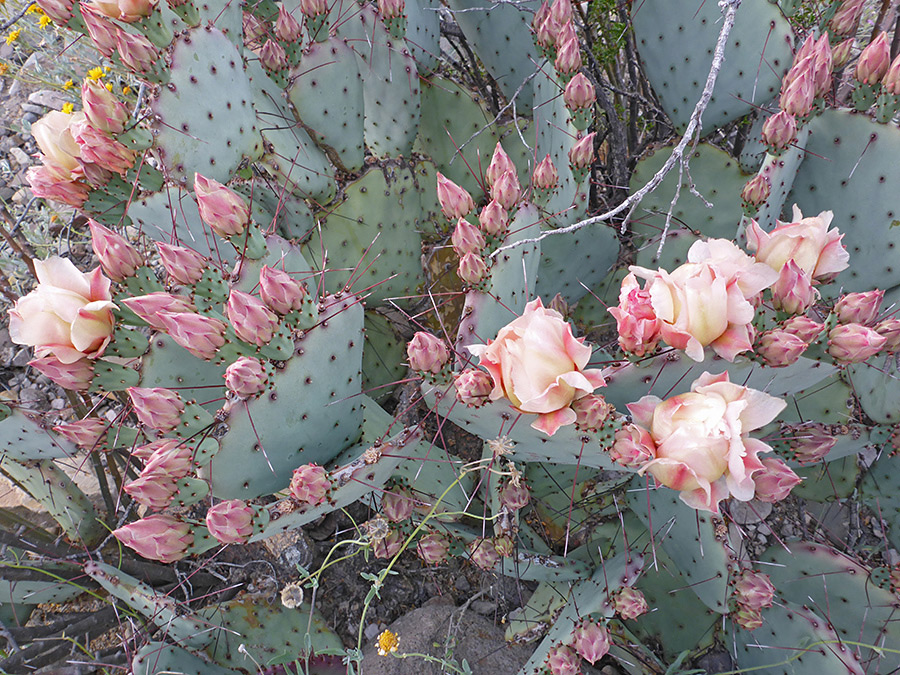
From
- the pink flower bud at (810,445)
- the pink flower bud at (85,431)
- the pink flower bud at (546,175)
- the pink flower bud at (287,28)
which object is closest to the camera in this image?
the pink flower bud at (85,431)

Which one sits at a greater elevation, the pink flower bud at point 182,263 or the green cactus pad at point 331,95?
the green cactus pad at point 331,95

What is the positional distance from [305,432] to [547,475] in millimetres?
752

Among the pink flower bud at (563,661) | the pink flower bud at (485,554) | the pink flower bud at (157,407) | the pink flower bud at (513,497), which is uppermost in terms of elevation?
the pink flower bud at (157,407)

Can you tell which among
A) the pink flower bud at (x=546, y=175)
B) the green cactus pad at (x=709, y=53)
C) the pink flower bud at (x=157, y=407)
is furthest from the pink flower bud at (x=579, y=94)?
the pink flower bud at (x=157, y=407)

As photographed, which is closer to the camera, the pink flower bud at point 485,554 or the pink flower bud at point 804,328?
the pink flower bud at point 804,328

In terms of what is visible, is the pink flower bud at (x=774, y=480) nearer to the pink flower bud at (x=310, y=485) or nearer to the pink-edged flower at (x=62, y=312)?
the pink flower bud at (x=310, y=485)

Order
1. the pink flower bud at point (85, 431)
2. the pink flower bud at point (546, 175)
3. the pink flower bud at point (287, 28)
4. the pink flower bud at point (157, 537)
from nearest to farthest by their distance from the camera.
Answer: the pink flower bud at point (157, 537) < the pink flower bud at point (85, 431) < the pink flower bud at point (546, 175) < the pink flower bud at point (287, 28)

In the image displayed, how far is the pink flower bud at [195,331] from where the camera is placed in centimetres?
97

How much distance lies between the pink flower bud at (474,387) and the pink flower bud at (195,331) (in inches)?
16.8

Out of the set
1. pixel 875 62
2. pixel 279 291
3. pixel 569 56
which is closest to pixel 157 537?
pixel 279 291

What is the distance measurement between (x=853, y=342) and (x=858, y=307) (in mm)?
73

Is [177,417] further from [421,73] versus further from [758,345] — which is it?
[421,73]

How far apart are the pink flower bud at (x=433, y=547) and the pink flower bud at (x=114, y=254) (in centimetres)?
83

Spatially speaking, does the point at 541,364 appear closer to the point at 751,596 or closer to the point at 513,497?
the point at 513,497
